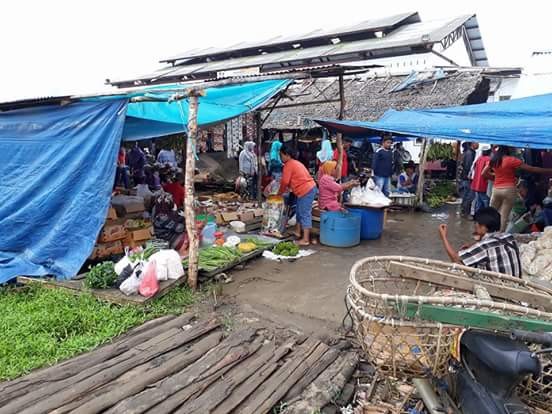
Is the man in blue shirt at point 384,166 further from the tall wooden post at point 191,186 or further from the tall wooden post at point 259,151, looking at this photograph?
the tall wooden post at point 191,186

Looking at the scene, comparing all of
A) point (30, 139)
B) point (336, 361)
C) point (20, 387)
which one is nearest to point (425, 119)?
point (336, 361)

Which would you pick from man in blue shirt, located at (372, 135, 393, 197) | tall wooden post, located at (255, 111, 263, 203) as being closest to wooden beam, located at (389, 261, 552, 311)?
tall wooden post, located at (255, 111, 263, 203)

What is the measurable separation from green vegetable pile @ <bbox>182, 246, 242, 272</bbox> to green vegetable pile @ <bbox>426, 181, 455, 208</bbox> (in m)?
7.87

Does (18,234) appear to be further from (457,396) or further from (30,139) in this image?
(457,396)

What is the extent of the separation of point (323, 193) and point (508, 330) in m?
Result: 5.49

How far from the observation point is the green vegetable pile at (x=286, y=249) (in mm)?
6742

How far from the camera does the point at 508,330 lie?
2.03m

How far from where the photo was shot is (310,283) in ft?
18.4

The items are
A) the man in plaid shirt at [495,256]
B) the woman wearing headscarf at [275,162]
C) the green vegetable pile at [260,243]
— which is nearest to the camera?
the man in plaid shirt at [495,256]

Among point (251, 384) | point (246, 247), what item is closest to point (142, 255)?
point (246, 247)

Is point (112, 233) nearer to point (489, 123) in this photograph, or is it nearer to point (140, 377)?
point (140, 377)

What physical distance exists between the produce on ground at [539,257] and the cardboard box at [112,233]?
18.3ft

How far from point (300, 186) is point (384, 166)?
13.4ft

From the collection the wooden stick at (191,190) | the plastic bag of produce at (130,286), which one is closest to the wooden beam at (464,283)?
the wooden stick at (191,190)
